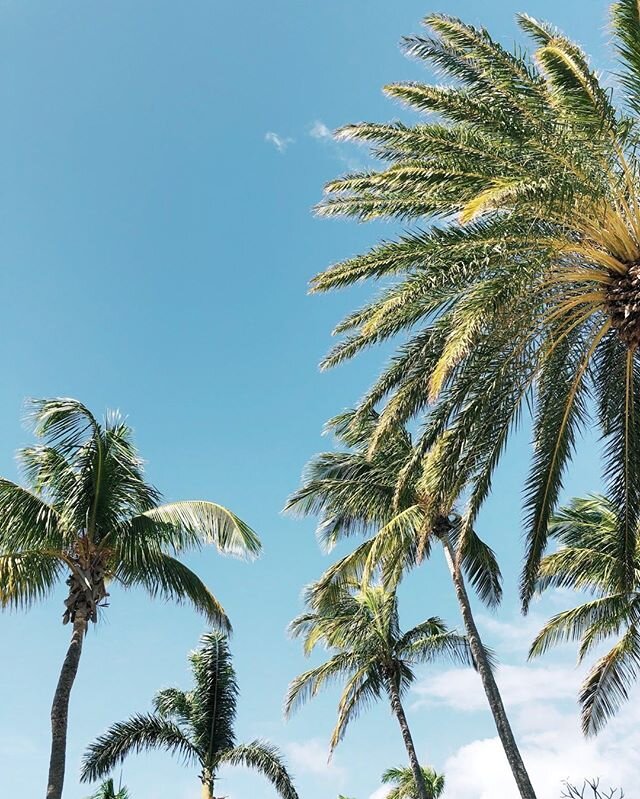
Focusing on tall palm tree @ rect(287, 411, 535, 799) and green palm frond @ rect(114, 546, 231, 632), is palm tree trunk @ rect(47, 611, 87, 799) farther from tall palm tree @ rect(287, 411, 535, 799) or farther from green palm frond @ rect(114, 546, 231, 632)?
tall palm tree @ rect(287, 411, 535, 799)

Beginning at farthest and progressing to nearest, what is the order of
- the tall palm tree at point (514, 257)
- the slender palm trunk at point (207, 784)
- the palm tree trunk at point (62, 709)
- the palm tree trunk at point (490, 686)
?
the slender palm trunk at point (207, 784) → the palm tree trunk at point (490, 686) → the palm tree trunk at point (62, 709) → the tall palm tree at point (514, 257)

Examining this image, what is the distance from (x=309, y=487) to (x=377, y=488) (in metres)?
2.04

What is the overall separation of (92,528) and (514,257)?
28.3ft

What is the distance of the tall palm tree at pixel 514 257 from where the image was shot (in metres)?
9.16

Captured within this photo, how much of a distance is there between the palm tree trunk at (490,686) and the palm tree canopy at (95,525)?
5.89 metres

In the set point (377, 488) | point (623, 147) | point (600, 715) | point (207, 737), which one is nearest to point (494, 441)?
point (623, 147)

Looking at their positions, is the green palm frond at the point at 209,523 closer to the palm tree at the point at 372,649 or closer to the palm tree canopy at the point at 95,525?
the palm tree canopy at the point at 95,525

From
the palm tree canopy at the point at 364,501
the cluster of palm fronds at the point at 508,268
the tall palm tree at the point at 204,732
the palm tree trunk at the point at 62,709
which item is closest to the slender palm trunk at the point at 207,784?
the tall palm tree at the point at 204,732

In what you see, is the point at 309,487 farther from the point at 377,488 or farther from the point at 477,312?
the point at 477,312

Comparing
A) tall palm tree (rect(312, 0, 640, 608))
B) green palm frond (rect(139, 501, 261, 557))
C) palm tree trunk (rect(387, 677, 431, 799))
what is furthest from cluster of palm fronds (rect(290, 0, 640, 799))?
palm tree trunk (rect(387, 677, 431, 799))

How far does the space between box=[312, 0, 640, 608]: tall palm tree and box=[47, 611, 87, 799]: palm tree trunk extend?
252 inches

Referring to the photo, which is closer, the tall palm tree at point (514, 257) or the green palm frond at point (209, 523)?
the tall palm tree at point (514, 257)

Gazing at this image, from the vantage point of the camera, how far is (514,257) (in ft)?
32.0

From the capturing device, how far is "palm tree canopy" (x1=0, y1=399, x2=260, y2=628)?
1271 centimetres
